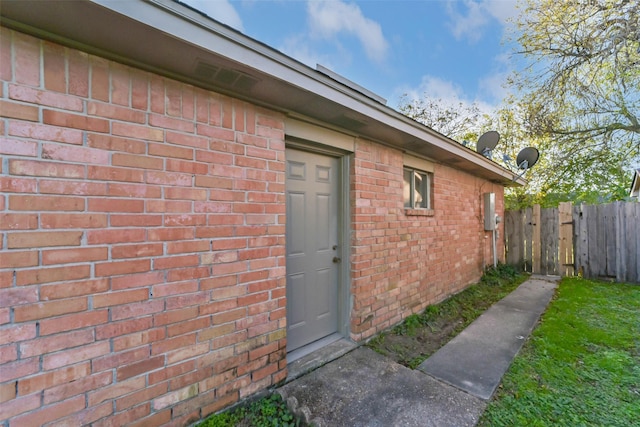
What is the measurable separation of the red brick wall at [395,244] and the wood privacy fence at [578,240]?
3.27 meters

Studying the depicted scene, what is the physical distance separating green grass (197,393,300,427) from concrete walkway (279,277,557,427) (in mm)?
95

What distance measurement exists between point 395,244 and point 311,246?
1374 mm

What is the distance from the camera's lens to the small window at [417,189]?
13.9ft

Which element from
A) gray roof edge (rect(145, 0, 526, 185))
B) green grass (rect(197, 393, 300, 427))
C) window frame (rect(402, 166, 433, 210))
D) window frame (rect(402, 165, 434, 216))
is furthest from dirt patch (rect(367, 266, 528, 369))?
gray roof edge (rect(145, 0, 526, 185))

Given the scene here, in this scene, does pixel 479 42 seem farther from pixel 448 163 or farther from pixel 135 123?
pixel 135 123

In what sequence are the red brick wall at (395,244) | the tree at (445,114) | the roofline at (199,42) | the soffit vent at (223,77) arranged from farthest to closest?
1. the tree at (445,114)
2. the red brick wall at (395,244)
3. the soffit vent at (223,77)
4. the roofline at (199,42)

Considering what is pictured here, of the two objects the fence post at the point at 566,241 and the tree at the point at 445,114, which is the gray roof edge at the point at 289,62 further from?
the tree at the point at 445,114

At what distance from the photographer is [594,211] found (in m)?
6.48

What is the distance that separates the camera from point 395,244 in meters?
3.72

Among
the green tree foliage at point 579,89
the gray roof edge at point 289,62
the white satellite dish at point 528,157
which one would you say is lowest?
the gray roof edge at point 289,62

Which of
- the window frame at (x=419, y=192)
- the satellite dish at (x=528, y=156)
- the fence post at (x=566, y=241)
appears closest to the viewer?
the window frame at (x=419, y=192)

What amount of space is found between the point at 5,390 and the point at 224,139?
1837 millimetres

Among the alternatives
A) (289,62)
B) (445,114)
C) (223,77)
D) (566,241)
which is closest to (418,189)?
(289,62)

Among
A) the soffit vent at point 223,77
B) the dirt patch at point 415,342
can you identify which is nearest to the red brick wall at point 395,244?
the dirt patch at point 415,342
